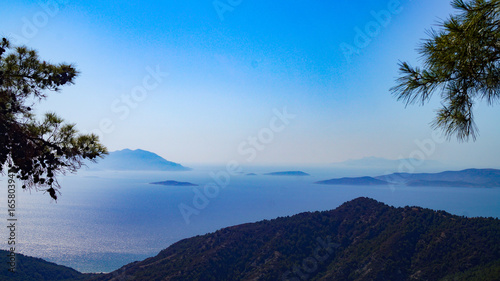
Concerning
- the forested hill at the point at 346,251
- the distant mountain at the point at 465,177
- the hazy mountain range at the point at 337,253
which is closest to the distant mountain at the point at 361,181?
the distant mountain at the point at 465,177

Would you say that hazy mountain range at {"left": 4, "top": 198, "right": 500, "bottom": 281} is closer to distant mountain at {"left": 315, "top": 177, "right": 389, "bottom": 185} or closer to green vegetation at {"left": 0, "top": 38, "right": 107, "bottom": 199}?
green vegetation at {"left": 0, "top": 38, "right": 107, "bottom": 199}

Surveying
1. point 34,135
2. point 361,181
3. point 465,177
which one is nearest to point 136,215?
point 34,135

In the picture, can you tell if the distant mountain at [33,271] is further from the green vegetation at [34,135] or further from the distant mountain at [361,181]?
the distant mountain at [361,181]

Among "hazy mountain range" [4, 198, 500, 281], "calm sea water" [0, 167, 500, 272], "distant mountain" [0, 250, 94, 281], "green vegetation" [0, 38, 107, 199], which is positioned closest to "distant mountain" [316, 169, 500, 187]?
"calm sea water" [0, 167, 500, 272]

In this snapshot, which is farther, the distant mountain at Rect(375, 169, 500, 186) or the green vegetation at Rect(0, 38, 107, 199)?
the distant mountain at Rect(375, 169, 500, 186)

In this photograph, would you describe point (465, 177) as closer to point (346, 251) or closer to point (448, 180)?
point (448, 180)

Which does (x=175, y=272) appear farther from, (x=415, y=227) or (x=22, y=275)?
(x=415, y=227)

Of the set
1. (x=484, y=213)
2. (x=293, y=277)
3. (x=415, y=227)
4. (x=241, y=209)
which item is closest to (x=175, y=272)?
(x=293, y=277)
